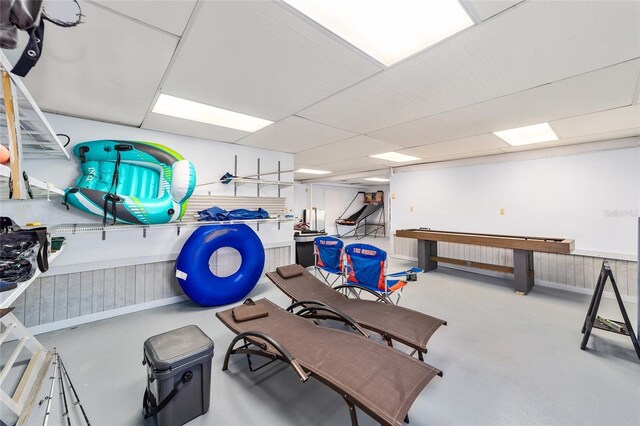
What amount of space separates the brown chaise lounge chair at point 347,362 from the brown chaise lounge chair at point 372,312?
28 centimetres

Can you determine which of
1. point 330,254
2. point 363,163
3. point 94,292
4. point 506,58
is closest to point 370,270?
point 330,254

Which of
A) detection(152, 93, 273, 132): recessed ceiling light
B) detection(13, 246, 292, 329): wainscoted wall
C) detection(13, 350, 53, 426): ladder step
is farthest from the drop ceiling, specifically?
detection(13, 350, 53, 426): ladder step

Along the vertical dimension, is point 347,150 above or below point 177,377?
above

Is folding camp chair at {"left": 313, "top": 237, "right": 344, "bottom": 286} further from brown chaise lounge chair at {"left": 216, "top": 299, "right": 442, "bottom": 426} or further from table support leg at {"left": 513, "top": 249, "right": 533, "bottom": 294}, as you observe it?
table support leg at {"left": 513, "top": 249, "right": 533, "bottom": 294}

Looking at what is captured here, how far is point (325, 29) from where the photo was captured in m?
1.52

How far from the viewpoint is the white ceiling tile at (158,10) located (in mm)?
1316

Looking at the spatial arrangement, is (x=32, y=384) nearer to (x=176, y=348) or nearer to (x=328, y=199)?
(x=176, y=348)

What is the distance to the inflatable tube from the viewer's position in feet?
10.6

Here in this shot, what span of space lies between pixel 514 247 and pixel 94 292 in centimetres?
591

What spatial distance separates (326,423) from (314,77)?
2486mm

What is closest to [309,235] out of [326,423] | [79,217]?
[79,217]

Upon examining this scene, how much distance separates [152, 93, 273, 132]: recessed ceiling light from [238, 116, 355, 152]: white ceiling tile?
21 centimetres

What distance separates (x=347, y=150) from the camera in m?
4.68

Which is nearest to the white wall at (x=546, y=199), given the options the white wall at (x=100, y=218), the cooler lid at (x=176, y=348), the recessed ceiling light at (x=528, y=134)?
the recessed ceiling light at (x=528, y=134)
